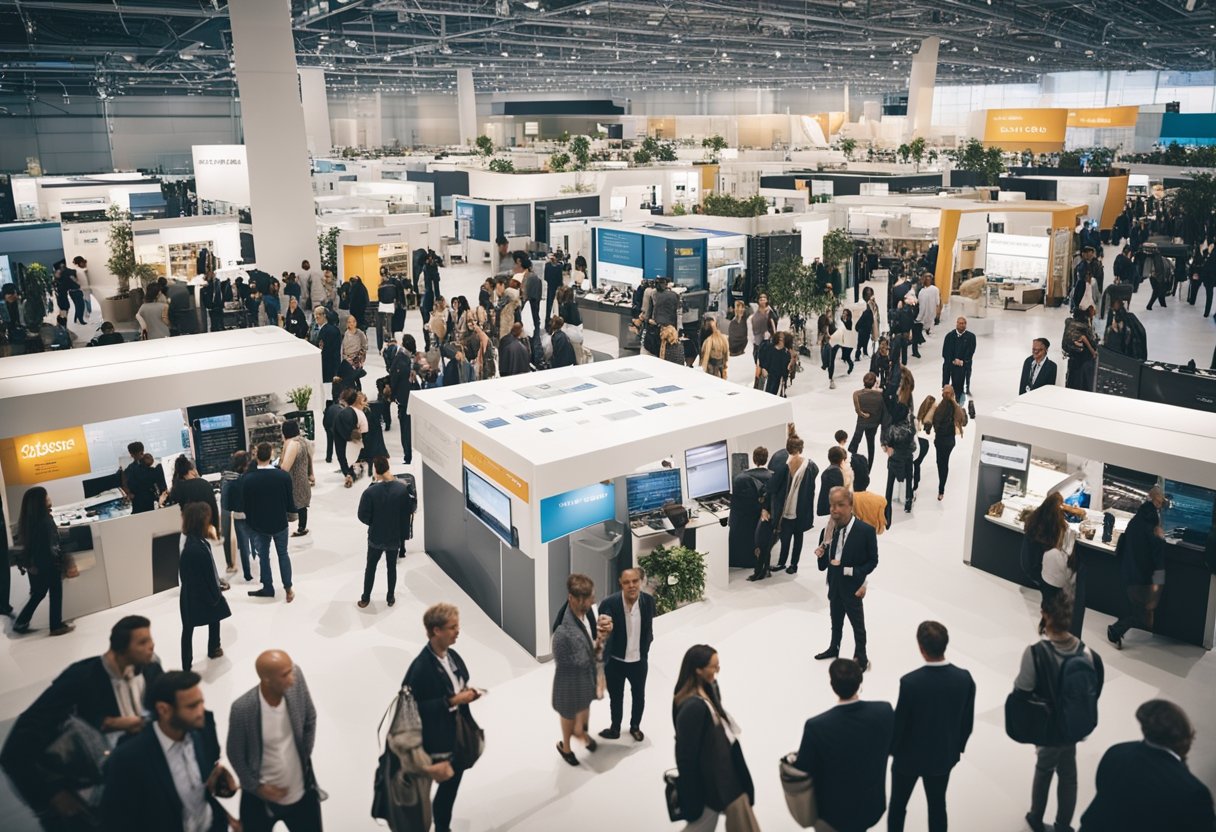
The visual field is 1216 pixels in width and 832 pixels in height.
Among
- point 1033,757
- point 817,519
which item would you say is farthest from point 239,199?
point 1033,757

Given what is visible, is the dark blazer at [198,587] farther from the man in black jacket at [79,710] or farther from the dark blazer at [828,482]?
the dark blazer at [828,482]

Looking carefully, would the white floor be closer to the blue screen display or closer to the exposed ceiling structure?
the blue screen display

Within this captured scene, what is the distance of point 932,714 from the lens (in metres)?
3.83

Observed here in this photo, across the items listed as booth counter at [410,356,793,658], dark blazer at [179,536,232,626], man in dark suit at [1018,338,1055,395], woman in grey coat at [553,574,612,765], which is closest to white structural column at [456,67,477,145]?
man in dark suit at [1018,338,1055,395]

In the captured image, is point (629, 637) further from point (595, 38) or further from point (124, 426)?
point (595, 38)

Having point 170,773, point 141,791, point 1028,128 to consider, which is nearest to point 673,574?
point 170,773

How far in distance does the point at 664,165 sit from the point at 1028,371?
756 inches

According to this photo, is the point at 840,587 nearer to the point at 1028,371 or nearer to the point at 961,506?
the point at 961,506

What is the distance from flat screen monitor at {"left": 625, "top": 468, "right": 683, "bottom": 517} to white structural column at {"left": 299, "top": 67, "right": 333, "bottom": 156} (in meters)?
29.9

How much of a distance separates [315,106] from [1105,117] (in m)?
28.8

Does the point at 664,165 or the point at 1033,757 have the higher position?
the point at 664,165

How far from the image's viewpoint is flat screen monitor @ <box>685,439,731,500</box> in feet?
22.5

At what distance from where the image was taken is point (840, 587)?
5.52 metres

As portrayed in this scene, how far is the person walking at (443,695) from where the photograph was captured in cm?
386
